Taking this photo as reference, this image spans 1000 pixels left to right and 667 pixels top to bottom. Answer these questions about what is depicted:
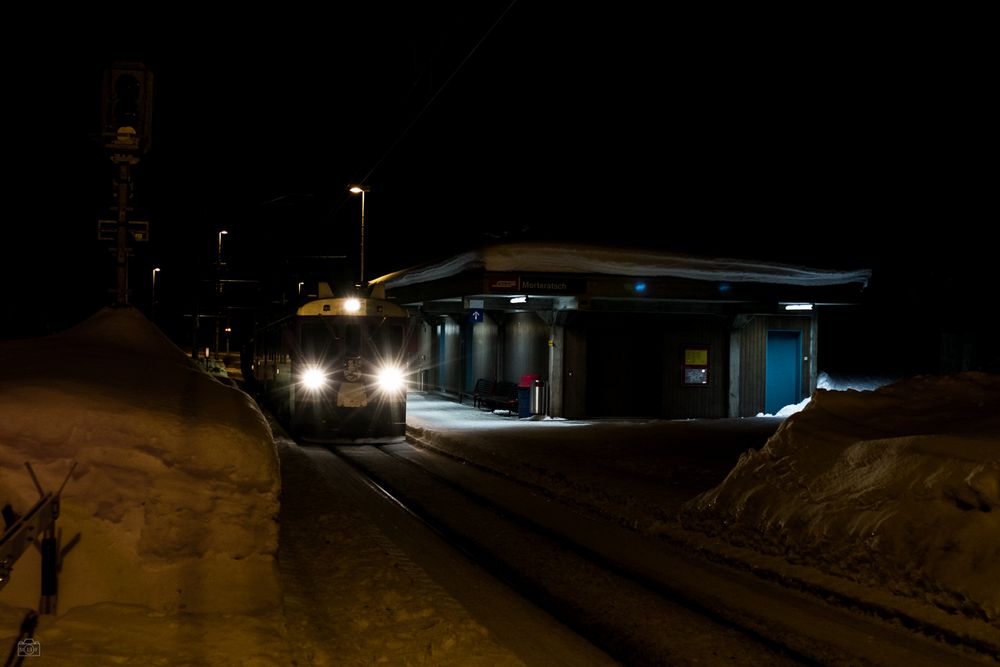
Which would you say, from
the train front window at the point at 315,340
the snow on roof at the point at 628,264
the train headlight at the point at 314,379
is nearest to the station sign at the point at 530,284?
the snow on roof at the point at 628,264

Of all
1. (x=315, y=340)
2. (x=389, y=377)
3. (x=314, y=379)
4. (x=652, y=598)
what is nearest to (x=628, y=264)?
(x=389, y=377)

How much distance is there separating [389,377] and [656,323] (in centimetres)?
849

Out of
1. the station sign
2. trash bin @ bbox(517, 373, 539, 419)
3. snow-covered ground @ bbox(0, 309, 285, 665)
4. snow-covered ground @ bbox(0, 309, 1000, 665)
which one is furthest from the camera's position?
trash bin @ bbox(517, 373, 539, 419)

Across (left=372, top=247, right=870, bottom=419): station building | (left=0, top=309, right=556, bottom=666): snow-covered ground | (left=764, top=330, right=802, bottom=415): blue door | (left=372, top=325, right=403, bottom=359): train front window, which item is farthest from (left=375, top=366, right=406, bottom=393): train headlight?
(left=0, top=309, right=556, bottom=666): snow-covered ground

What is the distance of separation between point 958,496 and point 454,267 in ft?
60.8

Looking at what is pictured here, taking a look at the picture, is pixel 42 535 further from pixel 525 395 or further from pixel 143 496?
pixel 525 395

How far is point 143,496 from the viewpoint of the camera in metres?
6.28

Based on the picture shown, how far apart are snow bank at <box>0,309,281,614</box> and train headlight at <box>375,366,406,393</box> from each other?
12.6 m

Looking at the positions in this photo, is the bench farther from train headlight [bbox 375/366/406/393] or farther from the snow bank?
the snow bank

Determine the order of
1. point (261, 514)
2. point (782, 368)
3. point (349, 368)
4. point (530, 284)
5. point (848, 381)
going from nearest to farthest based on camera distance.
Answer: point (261, 514) < point (349, 368) < point (530, 284) < point (782, 368) < point (848, 381)

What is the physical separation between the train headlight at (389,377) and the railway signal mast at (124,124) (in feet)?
19.0

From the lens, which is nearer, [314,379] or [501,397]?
[314,379]

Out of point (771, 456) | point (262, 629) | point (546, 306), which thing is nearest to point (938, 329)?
point (546, 306)

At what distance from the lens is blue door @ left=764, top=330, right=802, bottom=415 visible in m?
25.9
